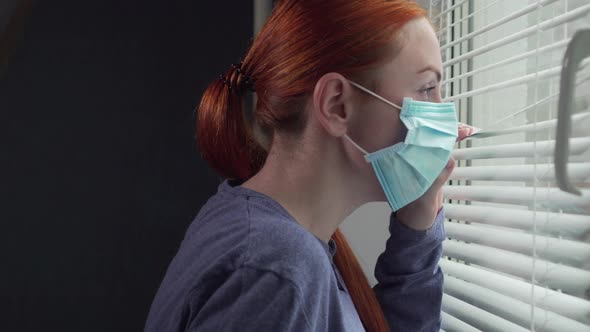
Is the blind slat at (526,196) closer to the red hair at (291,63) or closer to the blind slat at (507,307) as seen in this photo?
the blind slat at (507,307)

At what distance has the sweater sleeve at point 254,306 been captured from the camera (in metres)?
0.71

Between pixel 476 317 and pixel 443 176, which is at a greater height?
pixel 443 176

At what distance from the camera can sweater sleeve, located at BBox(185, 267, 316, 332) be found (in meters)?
0.71

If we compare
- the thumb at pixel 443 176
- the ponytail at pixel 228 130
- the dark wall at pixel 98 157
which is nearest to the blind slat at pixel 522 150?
the thumb at pixel 443 176

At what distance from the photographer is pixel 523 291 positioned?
1023 millimetres

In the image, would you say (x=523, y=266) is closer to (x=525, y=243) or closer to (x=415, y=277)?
(x=525, y=243)

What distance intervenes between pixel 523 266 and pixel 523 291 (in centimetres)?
4

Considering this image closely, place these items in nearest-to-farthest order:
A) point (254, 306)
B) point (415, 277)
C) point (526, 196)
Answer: point (254, 306) → point (526, 196) → point (415, 277)

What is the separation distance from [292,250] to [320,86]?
0.88 ft

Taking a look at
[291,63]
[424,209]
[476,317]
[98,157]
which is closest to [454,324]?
[476,317]

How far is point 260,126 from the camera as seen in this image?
1047mm

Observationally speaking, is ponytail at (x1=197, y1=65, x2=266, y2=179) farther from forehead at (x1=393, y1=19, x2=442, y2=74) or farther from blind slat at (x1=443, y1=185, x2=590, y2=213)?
blind slat at (x1=443, y1=185, x2=590, y2=213)

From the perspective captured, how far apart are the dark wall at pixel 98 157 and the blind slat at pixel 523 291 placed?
1.19m

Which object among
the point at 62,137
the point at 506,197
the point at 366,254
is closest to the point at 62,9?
the point at 62,137
